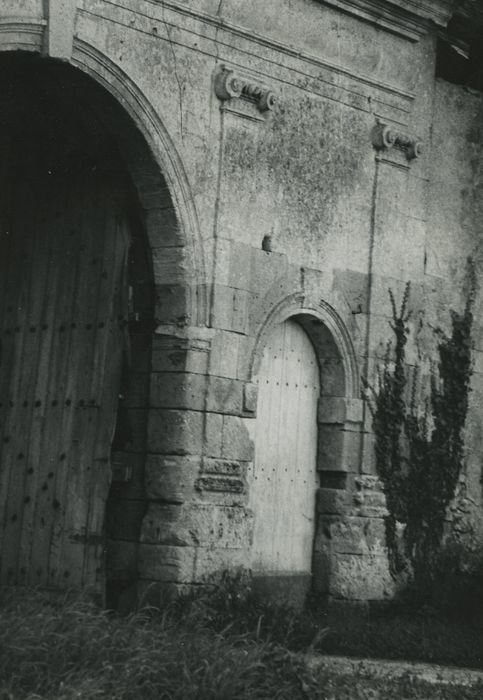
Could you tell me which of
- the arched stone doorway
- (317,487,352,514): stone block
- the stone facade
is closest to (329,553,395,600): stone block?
the stone facade

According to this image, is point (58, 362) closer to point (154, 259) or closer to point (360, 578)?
point (154, 259)

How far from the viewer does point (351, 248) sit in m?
10.0

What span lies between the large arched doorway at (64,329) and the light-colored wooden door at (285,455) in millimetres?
1099

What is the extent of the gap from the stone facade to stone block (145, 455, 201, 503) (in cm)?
1

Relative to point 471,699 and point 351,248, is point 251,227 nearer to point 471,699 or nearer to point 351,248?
point 351,248

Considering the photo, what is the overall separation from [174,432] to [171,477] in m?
0.29

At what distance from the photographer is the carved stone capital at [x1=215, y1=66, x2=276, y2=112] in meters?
9.02

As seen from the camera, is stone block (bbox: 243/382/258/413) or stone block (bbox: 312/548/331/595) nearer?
stone block (bbox: 243/382/258/413)

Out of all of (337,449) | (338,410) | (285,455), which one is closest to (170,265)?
(285,455)

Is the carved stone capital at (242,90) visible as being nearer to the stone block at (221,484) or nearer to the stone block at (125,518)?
the stone block at (221,484)

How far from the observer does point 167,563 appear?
8.54m

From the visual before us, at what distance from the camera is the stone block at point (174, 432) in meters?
8.64

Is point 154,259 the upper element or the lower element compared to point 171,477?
upper

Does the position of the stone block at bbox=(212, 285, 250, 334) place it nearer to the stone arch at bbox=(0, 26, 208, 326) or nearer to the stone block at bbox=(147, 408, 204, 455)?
the stone arch at bbox=(0, 26, 208, 326)
